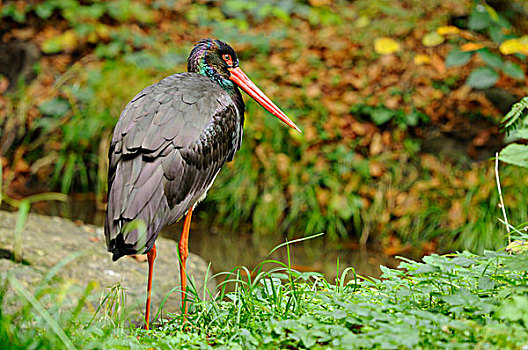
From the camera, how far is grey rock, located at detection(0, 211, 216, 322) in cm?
360

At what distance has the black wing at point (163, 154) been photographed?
257 cm

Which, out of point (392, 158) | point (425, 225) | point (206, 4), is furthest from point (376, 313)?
point (206, 4)

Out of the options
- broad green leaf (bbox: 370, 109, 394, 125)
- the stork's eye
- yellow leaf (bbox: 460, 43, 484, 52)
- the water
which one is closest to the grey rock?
the water

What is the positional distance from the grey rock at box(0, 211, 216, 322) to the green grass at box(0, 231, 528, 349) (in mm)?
1141

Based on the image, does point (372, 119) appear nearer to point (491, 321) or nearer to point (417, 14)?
point (417, 14)

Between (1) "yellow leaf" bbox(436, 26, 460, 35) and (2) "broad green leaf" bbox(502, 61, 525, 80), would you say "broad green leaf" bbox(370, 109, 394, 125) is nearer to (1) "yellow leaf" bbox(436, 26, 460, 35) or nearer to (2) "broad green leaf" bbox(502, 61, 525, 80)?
(1) "yellow leaf" bbox(436, 26, 460, 35)

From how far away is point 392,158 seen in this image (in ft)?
17.3

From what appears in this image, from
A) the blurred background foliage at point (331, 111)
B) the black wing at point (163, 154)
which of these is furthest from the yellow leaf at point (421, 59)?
the black wing at point (163, 154)

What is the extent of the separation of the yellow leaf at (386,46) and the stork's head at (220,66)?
279cm

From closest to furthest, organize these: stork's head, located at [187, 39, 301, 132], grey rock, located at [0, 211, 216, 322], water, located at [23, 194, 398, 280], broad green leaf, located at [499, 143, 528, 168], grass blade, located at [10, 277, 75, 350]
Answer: grass blade, located at [10, 277, 75, 350] < broad green leaf, located at [499, 143, 528, 168] < stork's head, located at [187, 39, 301, 132] < grey rock, located at [0, 211, 216, 322] < water, located at [23, 194, 398, 280]

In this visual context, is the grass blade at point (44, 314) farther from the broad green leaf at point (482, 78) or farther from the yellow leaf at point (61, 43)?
the yellow leaf at point (61, 43)

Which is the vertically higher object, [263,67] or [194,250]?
[263,67]

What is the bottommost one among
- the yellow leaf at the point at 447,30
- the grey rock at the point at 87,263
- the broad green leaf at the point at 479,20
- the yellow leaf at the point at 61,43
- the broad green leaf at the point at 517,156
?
the grey rock at the point at 87,263

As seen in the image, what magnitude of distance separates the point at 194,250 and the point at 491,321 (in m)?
3.20
